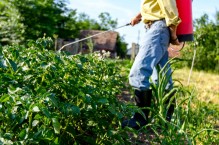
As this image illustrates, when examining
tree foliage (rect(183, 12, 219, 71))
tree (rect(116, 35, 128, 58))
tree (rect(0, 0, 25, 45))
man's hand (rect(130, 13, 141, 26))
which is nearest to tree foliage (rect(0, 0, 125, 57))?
tree (rect(0, 0, 25, 45))

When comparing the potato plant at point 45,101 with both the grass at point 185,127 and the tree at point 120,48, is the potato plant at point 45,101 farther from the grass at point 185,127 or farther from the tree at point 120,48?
the tree at point 120,48

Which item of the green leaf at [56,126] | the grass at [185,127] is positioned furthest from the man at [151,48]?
the green leaf at [56,126]

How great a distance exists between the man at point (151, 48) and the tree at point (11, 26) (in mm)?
14533

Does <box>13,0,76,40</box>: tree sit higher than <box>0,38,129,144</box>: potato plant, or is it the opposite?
<box>13,0,76,40</box>: tree

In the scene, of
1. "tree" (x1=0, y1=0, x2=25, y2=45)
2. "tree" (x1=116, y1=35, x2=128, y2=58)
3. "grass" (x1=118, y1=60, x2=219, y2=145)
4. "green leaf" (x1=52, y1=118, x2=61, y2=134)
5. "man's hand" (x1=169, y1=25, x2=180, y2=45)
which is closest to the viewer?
"green leaf" (x1=52, y1=118, x2=61, y2=134)

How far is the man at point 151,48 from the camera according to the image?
2766 mm

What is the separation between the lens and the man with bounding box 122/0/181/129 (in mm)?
2766

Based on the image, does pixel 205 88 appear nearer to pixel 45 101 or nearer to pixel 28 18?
pixel 45 101

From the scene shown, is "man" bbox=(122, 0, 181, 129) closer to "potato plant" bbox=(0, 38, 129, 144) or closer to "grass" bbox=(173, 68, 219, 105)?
"grass" bbox=(173, 68, 219, 105)

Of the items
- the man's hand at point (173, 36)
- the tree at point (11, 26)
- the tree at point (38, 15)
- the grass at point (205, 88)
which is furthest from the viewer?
the tree at point (38, 15)

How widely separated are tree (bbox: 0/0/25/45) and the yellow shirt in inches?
566

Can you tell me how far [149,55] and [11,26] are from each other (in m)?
16.8

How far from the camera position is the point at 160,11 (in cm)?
294

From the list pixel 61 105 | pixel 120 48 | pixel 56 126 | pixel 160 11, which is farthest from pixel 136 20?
pixel 120 48
